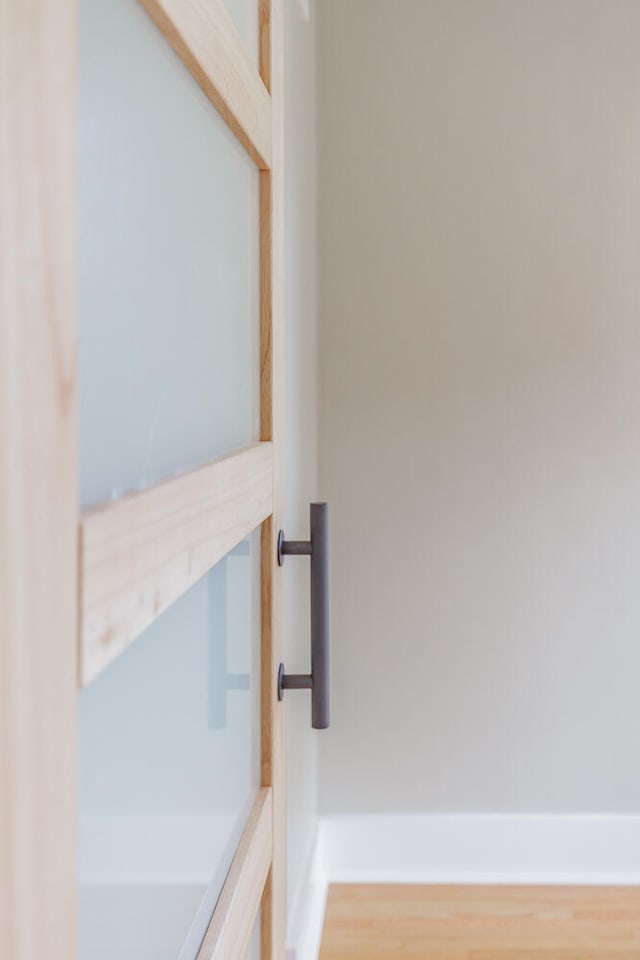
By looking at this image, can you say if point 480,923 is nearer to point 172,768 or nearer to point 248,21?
point 172,768

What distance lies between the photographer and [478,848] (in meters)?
2.45

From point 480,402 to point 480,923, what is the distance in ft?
3.88

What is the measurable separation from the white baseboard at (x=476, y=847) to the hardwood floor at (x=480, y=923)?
49mm

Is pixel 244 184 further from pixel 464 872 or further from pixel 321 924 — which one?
pixel 464 872

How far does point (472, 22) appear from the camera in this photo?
2422 mm

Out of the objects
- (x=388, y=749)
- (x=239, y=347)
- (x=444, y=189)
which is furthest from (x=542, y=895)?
(x=239, y=347)

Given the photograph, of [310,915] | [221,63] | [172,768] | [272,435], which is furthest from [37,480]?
[310,915]

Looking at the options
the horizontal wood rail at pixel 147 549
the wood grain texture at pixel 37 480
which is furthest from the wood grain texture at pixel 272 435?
the wood grain texture at pixel 37 480

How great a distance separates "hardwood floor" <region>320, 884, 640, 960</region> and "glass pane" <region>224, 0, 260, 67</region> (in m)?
1.79

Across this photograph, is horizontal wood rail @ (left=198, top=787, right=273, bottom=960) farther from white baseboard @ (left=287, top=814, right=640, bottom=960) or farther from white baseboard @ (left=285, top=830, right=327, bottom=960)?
white baseboard @ (left=287, top=814, right=640, bottom=960)

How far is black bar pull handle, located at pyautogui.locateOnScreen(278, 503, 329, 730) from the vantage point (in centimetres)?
96

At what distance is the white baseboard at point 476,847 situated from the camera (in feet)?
8.00

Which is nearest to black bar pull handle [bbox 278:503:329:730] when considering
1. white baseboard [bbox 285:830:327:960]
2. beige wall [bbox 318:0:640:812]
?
white baseboard [bbox 285:830:327:960]

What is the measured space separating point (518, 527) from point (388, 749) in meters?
0.63
